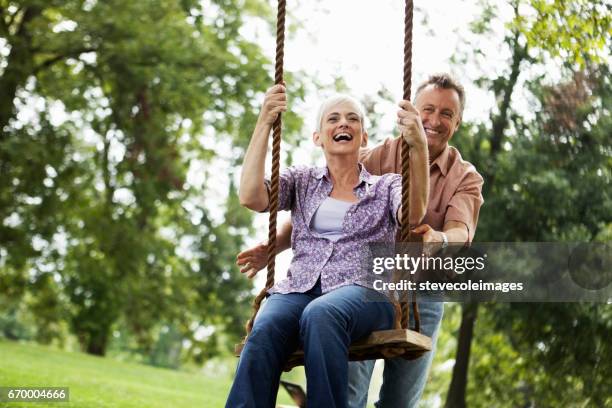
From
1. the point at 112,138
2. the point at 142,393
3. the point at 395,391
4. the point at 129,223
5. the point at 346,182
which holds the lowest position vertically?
the point at 142,393

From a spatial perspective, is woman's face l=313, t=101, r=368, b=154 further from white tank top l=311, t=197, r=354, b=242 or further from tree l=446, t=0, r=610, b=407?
tree l=446, t=0, r=610, b=407

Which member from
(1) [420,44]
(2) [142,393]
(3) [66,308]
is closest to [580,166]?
(1) [420,44]

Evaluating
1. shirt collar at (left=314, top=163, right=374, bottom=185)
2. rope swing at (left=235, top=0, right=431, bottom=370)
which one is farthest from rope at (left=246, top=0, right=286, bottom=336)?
shirt collar at (left=314, top=163, right=374, bottom=185)

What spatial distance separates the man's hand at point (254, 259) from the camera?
3.31 meters

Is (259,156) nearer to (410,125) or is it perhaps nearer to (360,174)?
(360,174)

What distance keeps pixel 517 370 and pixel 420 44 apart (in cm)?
410

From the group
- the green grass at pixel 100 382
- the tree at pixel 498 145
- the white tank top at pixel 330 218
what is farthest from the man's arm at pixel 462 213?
the tree at pixel 498 145

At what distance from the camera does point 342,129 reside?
3043 mm

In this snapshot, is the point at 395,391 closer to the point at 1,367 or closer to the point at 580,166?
the point at 1,367

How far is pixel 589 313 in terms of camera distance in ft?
29.7

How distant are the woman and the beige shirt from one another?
31 cm

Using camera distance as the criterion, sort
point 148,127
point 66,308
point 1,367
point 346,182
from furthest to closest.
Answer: point 66,308 < point 148,127 < point 1,367 < point 346,182

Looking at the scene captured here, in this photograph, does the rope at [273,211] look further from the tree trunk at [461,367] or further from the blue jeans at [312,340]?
the tree trunk at [461,367]

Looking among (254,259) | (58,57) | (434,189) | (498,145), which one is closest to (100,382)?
(498,145)
